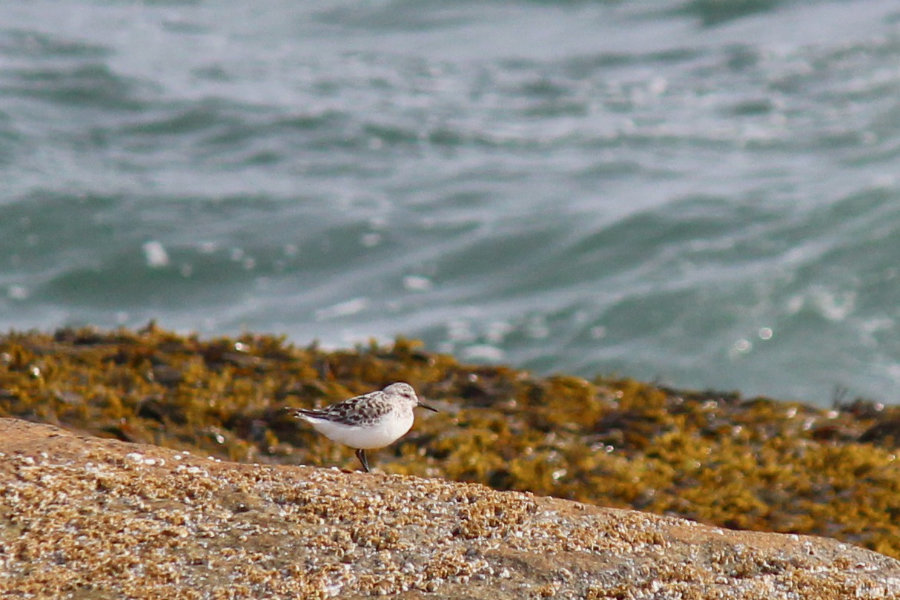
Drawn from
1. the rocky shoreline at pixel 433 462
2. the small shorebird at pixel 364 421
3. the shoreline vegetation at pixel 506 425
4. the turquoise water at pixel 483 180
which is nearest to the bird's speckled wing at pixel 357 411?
the small shorebird at pixel 364 421

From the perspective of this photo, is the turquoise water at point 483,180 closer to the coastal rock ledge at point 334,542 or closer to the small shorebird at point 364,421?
the small shorebird at point 364,421

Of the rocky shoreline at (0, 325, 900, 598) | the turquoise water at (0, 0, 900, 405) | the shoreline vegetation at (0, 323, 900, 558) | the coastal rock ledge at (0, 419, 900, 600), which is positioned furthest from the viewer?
the turquoise water at (0, 0, 900, 405)

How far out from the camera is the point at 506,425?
9.70 metres

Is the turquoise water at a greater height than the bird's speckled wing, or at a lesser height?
lesser

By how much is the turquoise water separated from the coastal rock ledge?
680 inches

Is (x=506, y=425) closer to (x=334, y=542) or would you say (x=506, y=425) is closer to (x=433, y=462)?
(x=433, y=462)

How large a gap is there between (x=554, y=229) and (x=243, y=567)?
23.6 m

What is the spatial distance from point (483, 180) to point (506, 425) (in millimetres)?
20885

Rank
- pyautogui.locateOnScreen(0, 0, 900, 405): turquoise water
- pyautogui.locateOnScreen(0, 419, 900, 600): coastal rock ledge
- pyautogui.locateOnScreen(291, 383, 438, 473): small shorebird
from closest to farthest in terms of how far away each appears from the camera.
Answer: pyautogui.locateOnScreen(0, 419, 900, 600): coastal rock ledge
pyautogui.locateOnScreen(291, 383, 438, 473): small shorebird
pyautogui.locateOnScreen(0, 0, 900, 405): turquoise water

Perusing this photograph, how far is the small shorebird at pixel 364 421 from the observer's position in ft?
21.5

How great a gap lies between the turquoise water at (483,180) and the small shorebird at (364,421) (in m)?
15.7

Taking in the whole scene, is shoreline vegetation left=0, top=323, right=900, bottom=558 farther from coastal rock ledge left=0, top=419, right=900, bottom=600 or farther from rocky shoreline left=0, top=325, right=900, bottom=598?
coastal rock ledge left=0, top=419, right=900, bottom=600

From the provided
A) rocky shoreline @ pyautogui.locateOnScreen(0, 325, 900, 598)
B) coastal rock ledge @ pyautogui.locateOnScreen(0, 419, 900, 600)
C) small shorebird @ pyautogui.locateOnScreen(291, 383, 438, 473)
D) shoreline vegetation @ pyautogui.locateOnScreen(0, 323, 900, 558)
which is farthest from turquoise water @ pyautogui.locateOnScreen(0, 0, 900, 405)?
coastal rock ledge @ pyautogui.locateOnScreen(0, 419, 900, 600)

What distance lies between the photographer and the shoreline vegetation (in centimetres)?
827
